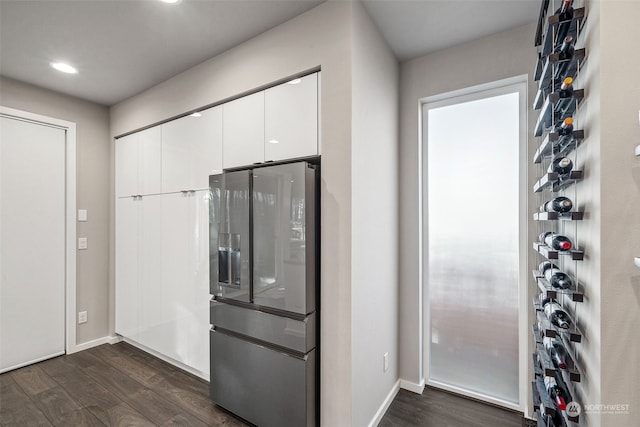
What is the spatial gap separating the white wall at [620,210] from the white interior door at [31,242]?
13.5ft

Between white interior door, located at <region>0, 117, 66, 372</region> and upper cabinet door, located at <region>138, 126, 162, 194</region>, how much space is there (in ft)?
2.65

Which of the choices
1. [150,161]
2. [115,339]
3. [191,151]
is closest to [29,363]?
[115,339]

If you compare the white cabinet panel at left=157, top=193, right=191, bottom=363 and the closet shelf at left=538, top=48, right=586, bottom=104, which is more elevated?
the closet shelf at left=538, top=48, right=586, bottom=104

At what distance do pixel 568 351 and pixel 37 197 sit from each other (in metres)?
4.14

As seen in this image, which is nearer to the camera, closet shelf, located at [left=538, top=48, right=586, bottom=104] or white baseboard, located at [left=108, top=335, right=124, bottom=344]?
closet shelf, located at [left=538, top=48, right=586, bottom=104]

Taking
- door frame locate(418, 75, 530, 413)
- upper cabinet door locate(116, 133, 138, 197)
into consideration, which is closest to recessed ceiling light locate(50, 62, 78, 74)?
upper cabinet door locate(116, 133, 138, 197)

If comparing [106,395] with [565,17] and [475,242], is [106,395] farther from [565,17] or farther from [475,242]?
[565,17]

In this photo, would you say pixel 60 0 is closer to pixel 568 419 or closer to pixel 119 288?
pixel 119 288

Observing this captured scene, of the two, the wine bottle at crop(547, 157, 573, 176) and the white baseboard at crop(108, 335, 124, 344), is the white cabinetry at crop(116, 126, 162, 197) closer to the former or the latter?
the white baseboard at crop(108, 335, 124, 344)

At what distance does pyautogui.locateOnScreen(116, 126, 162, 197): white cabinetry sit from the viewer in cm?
293

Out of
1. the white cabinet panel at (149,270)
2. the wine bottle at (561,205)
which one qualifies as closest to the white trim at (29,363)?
the white cabinet panel at (149,270)

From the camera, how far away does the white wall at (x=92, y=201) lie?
10.4 feet

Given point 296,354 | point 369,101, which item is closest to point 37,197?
point 296,354

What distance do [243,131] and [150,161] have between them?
1375mm
